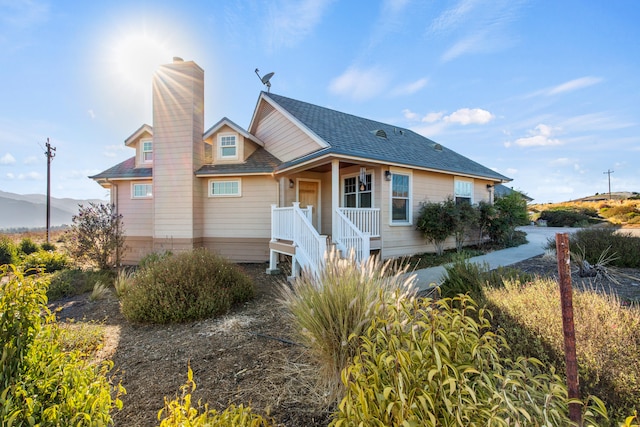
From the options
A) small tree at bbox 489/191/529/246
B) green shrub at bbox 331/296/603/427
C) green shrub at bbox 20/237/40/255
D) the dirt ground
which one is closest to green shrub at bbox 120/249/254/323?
the dirt ground

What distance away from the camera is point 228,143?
11.4 metres

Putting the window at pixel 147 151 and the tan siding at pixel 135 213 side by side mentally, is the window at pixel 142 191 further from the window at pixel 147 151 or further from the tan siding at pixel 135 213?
the window at pixel 147 151

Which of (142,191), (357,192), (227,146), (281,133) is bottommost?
(357,192)

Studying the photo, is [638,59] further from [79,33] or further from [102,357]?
[79,33]

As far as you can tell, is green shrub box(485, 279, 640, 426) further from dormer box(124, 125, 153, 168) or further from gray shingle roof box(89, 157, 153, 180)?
dormer box(124, 125, 153, 168)

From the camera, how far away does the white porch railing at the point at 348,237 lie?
23.6 ft

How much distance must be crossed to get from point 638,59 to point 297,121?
33.1 ft

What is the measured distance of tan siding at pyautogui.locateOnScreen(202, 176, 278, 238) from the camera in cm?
1083

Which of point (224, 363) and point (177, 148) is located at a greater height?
point (177, 148)

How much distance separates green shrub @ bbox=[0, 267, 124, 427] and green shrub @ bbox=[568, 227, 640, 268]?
1000 cm

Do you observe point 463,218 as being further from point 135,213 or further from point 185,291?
point 135,213

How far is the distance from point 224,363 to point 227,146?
964 cm

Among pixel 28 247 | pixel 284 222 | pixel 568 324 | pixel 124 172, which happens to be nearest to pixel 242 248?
pixel 284 222

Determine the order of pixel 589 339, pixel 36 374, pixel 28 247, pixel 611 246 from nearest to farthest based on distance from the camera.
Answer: pixel 36 374 < pixel 589 339 < pixel 611 246 < pixel 28 247
